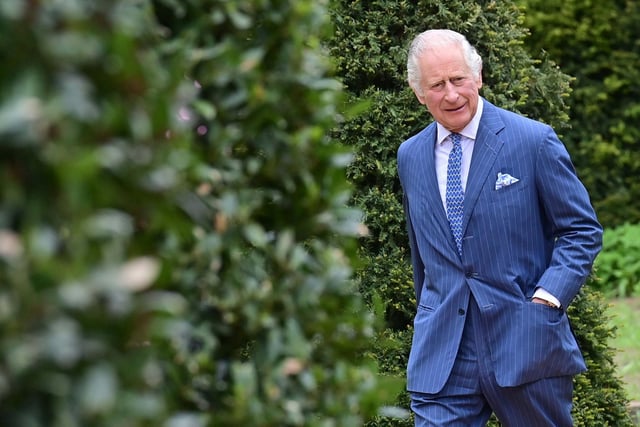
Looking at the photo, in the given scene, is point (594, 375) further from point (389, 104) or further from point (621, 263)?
point (621, 263)

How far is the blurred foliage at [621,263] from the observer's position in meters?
10.3

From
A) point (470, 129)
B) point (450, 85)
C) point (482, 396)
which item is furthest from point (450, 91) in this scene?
point (482, 396)

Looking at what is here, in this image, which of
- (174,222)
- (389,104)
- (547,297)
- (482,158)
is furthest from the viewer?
(389,104)

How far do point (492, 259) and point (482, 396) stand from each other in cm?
53

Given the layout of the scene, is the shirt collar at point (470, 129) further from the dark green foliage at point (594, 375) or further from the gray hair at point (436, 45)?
the dark green foliage at point (594, 375)

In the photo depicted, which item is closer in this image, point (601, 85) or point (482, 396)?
point (482, 396)

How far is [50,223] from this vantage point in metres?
1.55

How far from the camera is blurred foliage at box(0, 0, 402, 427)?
1.50 m

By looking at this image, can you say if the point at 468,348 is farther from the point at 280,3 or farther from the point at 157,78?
the point at 157,78

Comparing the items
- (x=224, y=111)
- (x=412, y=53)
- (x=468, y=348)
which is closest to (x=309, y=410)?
(x=224, y=111)

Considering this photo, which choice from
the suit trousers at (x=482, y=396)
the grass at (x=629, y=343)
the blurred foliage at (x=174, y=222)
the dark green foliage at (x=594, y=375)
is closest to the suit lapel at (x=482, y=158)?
the suit trousers at (x=482, y=396)

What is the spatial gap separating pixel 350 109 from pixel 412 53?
2.14m

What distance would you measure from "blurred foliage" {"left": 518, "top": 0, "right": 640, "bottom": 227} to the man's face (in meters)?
6.33

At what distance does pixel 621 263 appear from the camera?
34.0 ft
